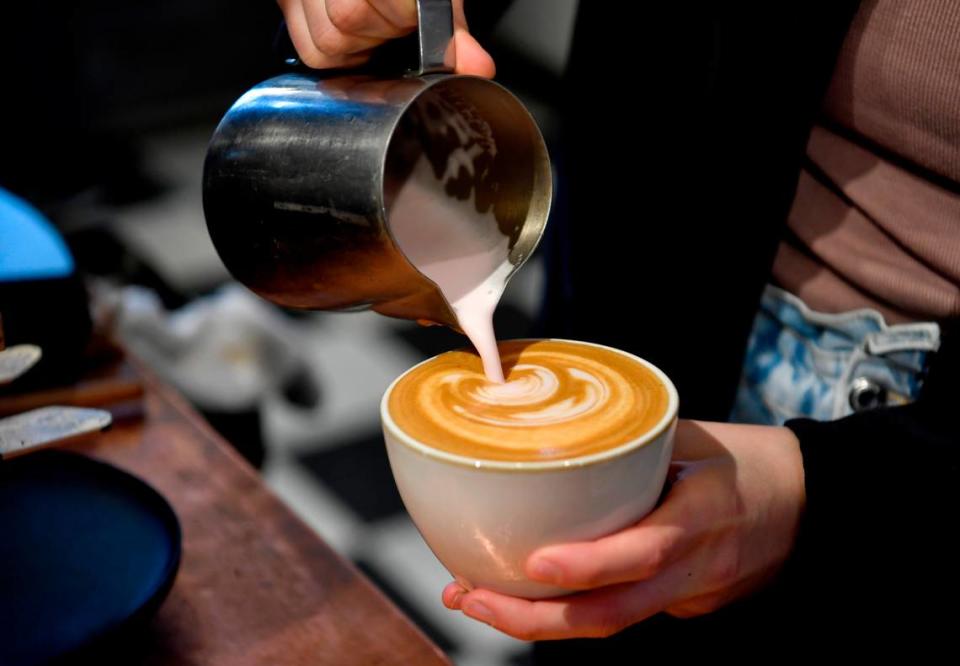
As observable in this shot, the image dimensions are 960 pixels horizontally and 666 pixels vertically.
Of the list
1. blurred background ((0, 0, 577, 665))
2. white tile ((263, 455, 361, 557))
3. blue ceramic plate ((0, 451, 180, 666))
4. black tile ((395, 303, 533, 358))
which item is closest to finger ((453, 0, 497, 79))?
blurred background ((0, 0, 577, 665))

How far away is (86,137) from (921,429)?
3.82 metres

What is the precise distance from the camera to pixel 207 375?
73.8 inches

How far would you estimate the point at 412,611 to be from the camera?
83.1 inches

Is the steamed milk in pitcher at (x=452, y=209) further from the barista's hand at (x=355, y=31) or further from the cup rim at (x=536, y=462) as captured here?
the cup rim at (x=536, y=462)

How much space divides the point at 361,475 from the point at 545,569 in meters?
1.83

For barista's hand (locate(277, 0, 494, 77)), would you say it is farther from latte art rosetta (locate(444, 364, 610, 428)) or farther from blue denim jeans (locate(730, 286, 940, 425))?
blue denim jeans (locate(730, 286, 940, 425))

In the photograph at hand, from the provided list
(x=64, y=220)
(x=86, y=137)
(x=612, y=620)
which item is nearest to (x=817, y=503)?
(x=612, y=620)

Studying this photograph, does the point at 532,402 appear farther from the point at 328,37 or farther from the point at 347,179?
the point at 328,37

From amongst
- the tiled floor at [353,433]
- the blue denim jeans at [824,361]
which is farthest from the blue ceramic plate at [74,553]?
the tiled floor at [353,433]

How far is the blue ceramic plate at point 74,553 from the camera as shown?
2.59 feet

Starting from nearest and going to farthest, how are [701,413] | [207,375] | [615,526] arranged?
[615,526] → [701,413] → [207,375]

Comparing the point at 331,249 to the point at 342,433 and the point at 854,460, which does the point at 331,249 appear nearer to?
the point at 854,460

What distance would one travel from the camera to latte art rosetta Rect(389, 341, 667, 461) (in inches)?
30.0

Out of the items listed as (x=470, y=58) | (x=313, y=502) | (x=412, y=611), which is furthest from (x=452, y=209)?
(x=313, y=502)
